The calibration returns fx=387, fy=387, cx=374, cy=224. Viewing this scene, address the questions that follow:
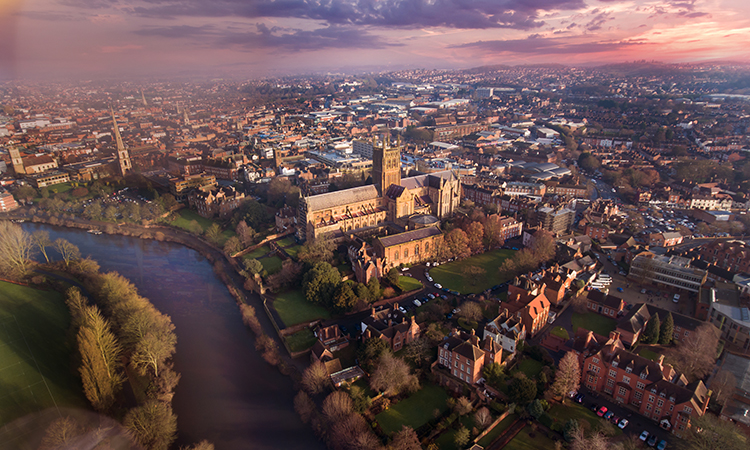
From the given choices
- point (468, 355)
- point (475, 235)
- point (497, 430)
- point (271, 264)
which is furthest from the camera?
point (475, 235)

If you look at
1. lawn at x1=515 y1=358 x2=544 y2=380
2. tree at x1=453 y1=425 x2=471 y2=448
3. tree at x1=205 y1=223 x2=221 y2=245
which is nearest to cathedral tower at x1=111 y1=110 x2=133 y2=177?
tree at x1=205 y1=223 x2=221 y2=245

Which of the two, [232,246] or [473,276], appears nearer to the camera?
[473,276]

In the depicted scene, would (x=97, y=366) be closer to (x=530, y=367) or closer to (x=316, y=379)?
(x=316, y=379)

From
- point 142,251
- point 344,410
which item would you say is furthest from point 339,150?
point 344,410

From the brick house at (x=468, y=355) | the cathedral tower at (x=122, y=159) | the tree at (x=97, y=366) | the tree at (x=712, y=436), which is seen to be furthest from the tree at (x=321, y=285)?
the cathedral tower at (x=122, y=159)

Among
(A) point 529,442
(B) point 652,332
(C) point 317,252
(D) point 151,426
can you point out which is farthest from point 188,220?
(B) point 652,332

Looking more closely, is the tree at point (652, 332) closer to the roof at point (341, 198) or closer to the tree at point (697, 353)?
the tree at point (697, 353)

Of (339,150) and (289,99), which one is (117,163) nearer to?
(339,150)

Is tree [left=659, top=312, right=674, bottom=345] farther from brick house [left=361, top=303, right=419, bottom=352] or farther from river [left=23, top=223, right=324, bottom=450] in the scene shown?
river [left=23, top=223, right=324, bottom=450]
